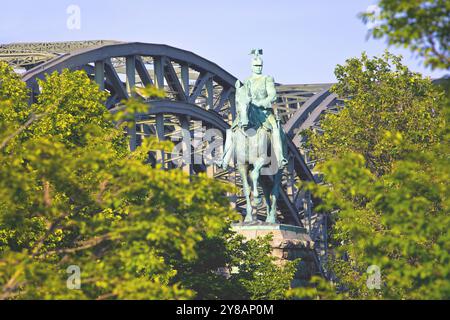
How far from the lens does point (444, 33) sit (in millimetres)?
22062

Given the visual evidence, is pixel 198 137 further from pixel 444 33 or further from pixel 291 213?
pixel 444 33

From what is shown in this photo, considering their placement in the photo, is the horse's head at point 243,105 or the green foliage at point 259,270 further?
the green foliage at point 259,270

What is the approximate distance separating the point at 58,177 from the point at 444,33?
7.82 metres

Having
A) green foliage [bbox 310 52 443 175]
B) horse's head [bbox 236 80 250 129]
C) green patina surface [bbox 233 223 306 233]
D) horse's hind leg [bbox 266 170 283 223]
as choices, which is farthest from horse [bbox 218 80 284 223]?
green foliage [bbox 310 52 443 175]

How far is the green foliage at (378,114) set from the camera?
2093 inches

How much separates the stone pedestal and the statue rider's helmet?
15.4ft

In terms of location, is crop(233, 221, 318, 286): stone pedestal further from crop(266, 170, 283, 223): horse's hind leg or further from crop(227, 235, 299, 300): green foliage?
crop(227, 235, 299, 300): green foliage

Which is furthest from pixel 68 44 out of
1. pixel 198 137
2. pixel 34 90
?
pixel 34 90

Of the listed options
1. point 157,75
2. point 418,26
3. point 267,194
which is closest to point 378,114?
point 157,75

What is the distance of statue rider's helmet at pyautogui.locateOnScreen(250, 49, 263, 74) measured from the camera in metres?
37.2

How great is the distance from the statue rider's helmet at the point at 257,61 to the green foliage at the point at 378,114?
1574 cm

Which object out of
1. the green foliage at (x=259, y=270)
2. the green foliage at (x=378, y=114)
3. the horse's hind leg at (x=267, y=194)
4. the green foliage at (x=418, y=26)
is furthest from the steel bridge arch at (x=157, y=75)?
the green foliage at (x=418, y=26)

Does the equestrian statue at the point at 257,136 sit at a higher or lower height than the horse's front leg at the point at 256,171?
higher

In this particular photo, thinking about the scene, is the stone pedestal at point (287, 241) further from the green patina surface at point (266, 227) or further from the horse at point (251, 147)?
the horse at point (251, 147)
